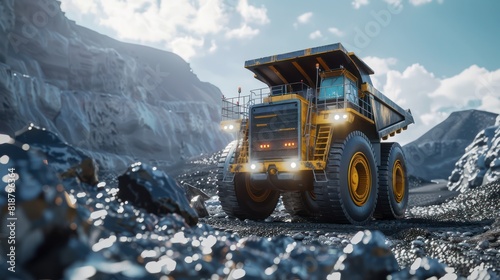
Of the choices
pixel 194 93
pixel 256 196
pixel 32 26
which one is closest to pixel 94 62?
pixel 32 26

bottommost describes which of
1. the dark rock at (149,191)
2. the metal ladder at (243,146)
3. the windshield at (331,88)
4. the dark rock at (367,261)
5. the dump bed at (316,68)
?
the dark rock at (367,261)

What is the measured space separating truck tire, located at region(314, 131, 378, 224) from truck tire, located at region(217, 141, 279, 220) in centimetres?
157

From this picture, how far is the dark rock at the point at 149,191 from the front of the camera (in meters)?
2.69

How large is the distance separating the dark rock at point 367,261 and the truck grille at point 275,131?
4968 millimetres

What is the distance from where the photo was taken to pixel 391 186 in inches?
351

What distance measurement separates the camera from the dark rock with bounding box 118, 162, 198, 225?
2.69m

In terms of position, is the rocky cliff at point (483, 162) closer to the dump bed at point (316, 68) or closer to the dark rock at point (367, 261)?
the dump bed at point (316, 68)

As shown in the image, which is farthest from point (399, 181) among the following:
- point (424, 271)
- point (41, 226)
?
point (41, 226)

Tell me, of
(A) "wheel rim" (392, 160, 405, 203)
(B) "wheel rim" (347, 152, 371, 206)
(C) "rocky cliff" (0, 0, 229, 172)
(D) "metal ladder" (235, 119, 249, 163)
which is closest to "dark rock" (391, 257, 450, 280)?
(B) "wheel rim" (347, 152, 371, 206)

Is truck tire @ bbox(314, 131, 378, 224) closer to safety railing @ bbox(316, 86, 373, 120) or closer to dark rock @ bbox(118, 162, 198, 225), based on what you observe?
safety railing @ bbox(316, 86, 373, 120)

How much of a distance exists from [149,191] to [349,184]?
512cm

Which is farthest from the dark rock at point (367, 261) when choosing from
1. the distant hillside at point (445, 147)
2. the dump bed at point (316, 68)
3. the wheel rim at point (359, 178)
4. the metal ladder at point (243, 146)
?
the distant hillside at point (445, 147)

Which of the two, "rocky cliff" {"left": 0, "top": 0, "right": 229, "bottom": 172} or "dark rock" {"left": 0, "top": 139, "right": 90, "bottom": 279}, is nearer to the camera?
"dark rock" {"left": 0, "top": 139, "right": 90, "bottom": 279}

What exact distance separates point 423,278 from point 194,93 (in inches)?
3167
